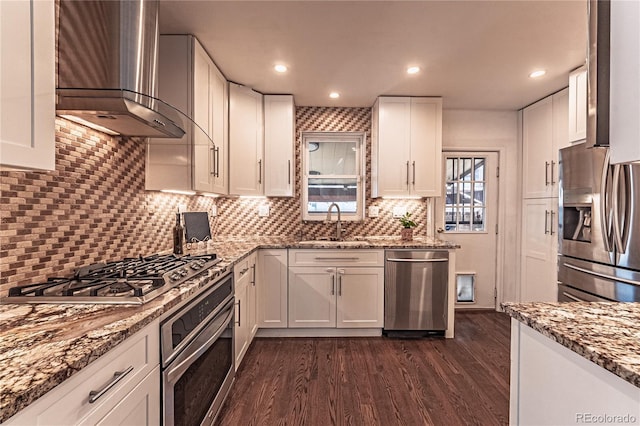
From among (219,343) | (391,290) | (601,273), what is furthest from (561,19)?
(219,343)

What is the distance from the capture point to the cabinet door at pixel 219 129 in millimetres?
2680

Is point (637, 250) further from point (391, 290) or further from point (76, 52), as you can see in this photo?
point (76, 52)

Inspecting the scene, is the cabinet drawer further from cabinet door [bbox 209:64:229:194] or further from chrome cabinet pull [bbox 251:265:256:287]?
cabinet door [bbox 209:64:229:194]

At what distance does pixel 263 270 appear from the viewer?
3.14m

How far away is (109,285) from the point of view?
1.28 m

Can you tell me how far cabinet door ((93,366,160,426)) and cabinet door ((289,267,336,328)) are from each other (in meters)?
2.02

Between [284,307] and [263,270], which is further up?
[263,270]

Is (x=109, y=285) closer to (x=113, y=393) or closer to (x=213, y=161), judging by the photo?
Result: (x=113, y=393)

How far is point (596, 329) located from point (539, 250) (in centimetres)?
308

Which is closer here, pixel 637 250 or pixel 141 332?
pixel 141 332

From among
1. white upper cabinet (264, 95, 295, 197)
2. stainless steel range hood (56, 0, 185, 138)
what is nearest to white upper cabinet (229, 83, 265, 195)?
white upper cabinet (264, 95, 295, 197)

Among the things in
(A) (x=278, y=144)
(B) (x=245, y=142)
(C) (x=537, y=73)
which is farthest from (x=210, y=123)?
(C) (x=537, y=73)

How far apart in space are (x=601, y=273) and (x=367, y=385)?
74.0 inches

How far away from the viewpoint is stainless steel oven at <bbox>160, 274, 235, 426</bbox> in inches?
48.5
